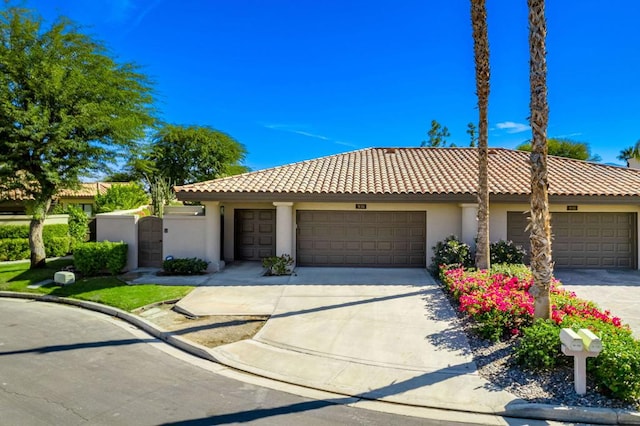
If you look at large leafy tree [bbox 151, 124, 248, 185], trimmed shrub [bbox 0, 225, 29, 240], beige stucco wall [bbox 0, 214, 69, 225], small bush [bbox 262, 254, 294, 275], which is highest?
large leafy tree [bbox 151, 124, 248, 185]

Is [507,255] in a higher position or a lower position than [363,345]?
higher

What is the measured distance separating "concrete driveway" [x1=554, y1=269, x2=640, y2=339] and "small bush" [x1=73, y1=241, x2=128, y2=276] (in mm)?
14769

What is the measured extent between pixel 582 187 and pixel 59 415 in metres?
16.7

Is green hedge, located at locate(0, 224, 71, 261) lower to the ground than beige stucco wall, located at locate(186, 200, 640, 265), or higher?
lower

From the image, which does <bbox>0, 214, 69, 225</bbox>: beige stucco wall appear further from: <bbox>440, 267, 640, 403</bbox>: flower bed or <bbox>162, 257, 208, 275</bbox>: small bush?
<bbox>440, 267, 640, 403</bbox>: flower bed

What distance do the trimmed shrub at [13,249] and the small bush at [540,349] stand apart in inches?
848

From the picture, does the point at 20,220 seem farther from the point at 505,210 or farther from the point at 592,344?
the point at 592,344

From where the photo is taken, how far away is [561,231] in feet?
48.3

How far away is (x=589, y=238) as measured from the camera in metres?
14.7

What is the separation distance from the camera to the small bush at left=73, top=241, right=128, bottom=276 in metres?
13.3

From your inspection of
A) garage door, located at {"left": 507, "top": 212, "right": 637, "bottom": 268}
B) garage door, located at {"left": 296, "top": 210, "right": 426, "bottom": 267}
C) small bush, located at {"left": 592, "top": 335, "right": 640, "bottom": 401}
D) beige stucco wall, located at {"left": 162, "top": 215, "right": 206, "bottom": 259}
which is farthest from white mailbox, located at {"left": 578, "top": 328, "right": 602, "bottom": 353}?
beige stucco wall, located at {"left": 162, "top": 215, "right": 206, "bottom": 259}

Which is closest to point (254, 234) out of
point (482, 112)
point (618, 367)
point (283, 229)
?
point (283, 229)

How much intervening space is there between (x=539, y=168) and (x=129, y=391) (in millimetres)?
7652

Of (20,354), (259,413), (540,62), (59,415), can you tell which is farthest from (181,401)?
(540,62)
